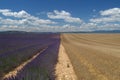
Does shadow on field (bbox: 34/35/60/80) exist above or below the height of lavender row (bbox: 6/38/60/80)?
below

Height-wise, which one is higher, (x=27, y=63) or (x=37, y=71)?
(x=37, y=71)

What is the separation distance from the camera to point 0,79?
12625mm

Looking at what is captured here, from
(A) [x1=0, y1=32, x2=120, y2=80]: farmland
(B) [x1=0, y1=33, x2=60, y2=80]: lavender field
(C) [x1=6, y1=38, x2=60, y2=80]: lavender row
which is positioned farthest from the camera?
(A) [x1=0, y1=32, x2=120, y2=80]: farmland

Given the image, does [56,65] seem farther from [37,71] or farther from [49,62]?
[37,71]

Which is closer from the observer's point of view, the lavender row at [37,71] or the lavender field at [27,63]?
the lavender row at [37,71]

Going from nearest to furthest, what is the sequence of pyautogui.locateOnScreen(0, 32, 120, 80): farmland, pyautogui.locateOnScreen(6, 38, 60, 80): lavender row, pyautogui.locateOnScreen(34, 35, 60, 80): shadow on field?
pyautogui.locateOnScreen(6, 38, 60, 80): lavender row, pyautogui.locateOnScreen(0, 32, 120, 80): farmland, pyautogui.locateOnScreen(34, 35, 60, 80): shadow on field

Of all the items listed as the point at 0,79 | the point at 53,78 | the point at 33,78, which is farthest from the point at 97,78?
the point at 33,78

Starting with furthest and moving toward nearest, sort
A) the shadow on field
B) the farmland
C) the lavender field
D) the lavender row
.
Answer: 1. the shadow on field
2. the farmland
3. the lavender field
4. the lavender row

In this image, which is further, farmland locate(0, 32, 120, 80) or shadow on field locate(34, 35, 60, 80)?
shadow on field locate(34, 35, 60, 80)

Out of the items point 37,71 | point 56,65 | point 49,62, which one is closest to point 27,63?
point 56,65

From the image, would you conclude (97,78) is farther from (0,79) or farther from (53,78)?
(0,79)

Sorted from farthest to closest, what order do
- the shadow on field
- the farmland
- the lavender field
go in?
the shadow on field, the farmland, the lavender field

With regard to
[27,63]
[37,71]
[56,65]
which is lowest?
[56,65]

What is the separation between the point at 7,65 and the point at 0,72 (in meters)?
2.89
